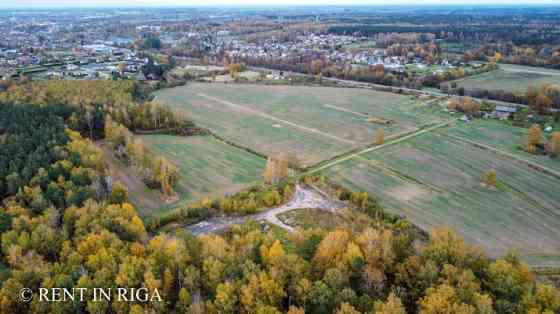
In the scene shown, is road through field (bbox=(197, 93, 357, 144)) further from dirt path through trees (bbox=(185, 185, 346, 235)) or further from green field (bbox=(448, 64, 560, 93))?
green field (bbox=(448, 64, 560, 93))

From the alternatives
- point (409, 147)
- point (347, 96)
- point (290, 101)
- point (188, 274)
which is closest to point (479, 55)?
point (347, 96)

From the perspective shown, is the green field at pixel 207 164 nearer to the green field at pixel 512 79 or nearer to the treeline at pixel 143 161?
the treeline at pixel 143 161

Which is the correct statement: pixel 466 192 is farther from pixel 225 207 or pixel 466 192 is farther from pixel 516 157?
pixel 225 207

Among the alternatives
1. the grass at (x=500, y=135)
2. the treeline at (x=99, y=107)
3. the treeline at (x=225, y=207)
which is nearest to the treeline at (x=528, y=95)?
the grass at (x=500, y=135)

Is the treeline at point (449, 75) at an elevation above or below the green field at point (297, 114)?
above

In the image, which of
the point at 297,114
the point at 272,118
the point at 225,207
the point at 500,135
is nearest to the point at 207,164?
the point at 225,207

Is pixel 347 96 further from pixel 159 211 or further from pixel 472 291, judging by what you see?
pixel 472 291

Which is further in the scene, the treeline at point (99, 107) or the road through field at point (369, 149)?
the treeline at point (99, 107)
